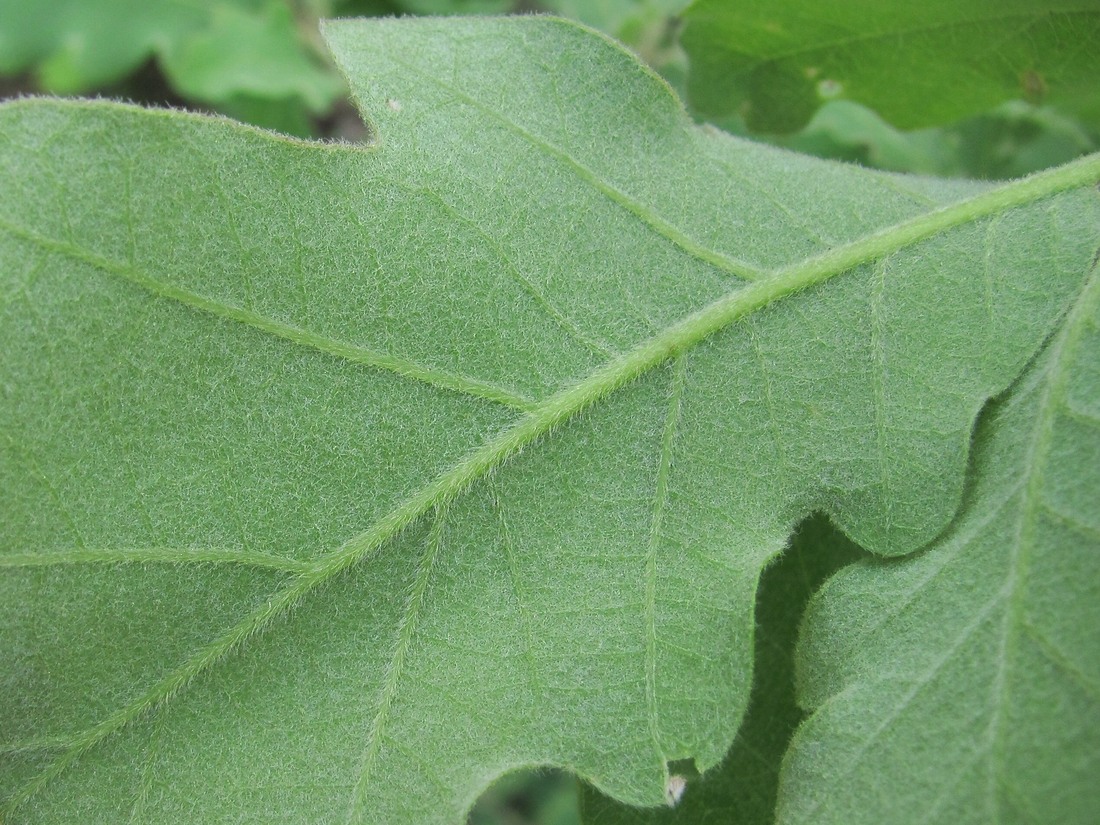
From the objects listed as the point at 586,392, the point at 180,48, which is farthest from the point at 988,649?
the point at 180,48

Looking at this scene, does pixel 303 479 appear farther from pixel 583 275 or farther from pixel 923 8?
pixel 923 8

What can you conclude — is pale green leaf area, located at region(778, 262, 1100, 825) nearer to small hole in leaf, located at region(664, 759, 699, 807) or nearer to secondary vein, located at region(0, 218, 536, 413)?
small hole in leaf, located at region(664, 759, 699, 807)

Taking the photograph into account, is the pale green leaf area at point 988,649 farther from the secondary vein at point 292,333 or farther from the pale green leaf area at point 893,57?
the secondary vein at point 292,333

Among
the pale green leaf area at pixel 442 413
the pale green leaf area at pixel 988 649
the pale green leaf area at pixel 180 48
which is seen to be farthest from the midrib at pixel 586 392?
the pale green leaf area at pixel 180 48

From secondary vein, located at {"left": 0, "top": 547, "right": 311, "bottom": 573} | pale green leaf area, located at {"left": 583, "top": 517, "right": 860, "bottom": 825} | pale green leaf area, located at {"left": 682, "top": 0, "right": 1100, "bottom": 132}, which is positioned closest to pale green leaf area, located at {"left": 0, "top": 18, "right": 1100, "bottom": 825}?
secondary vein, located at {"left": 0, "top": 547, "right": 311, "bottom": 573}

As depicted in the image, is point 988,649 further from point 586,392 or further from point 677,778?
point 586,392

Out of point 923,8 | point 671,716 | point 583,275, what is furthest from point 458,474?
point 923,8
